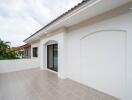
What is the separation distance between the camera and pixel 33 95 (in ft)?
12.8

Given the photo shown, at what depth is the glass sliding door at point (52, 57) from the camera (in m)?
7.89

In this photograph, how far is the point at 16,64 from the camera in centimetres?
852

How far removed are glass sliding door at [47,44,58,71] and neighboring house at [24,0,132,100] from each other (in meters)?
1.57

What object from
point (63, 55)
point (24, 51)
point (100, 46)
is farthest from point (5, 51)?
point (100, 46)

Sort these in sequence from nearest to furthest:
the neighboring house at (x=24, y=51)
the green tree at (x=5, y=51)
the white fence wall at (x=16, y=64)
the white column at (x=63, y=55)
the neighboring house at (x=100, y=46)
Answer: the neighboring house at (x=100, y=46), the white column at (x=63, y=55), the white fence wall at (x=16, y=64), the green tree at (x=5, y=51), the neighboring house at (x=24, y=51)

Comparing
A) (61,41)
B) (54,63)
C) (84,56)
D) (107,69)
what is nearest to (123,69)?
(107,69)

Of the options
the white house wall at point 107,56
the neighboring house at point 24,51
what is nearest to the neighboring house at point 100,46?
the white house wall at point 107,56

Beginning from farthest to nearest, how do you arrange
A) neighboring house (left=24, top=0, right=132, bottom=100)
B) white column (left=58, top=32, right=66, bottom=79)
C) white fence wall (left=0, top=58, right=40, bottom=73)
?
white fence wall (left=0, top=58, right=40, bottom=73)
white column (left=58, top=32, right=66, bottom=79)
neighboring house (left=24, top=0, right=132, bottom=100)

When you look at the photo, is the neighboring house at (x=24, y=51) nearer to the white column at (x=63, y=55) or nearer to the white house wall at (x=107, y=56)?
the white column at (x=63, y=55)

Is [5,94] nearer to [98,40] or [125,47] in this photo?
[98,40]

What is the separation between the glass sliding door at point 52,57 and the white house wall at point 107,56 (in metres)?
2.57

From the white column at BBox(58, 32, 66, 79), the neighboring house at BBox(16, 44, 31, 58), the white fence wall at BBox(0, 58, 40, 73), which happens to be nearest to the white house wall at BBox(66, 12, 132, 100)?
the white column at BBox(58, 32, 66, 79)

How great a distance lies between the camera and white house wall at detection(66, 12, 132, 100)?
3324 mm

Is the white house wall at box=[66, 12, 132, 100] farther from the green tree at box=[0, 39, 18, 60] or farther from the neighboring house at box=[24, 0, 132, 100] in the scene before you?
the green tree at box=[0, 39, 18, 60]
